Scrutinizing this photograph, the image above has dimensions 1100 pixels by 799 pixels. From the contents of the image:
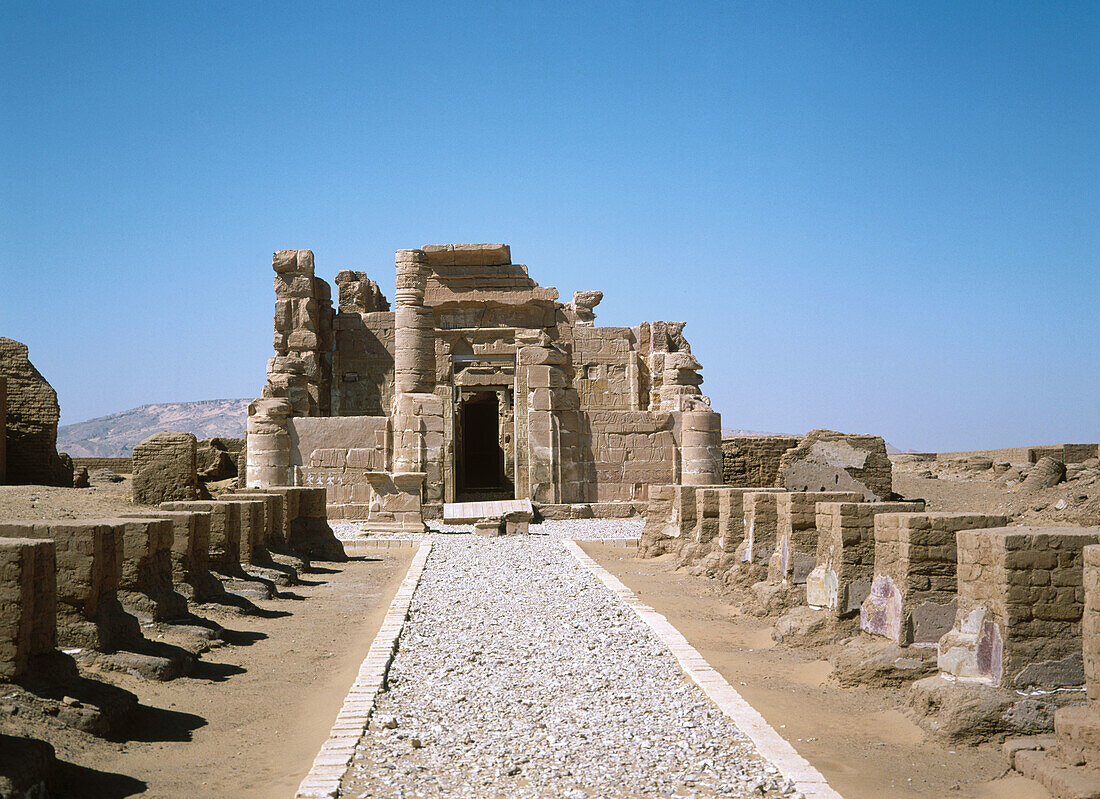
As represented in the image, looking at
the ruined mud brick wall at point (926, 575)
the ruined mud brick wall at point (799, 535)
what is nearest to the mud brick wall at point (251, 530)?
the ruined mud brick wall at point (799, 535)

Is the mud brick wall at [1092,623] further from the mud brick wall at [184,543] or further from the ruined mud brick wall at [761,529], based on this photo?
the mud brick wall at [184,543]

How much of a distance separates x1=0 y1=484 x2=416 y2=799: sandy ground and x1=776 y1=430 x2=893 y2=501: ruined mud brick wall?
43.4ft

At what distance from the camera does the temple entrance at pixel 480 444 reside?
111 ft

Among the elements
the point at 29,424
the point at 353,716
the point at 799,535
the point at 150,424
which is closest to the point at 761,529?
the point at 799,535

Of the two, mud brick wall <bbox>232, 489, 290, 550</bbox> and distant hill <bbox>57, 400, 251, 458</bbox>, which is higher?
distant hill <bbox>57, 400, 251, 458</bbox>

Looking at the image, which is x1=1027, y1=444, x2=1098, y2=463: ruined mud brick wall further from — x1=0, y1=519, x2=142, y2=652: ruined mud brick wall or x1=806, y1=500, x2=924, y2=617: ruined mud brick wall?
x1=0, y1=519, x2=142, y2=652: ruined mud brick wall

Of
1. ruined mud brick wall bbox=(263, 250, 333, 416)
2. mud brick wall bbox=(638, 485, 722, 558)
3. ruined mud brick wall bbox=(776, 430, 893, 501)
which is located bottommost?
mud brick wall bbox=(638, 485, 722, 558)

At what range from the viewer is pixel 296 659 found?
8195mm

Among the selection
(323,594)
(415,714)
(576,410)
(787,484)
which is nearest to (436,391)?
(576,410)

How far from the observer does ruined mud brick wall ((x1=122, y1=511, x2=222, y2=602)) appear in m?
9.14

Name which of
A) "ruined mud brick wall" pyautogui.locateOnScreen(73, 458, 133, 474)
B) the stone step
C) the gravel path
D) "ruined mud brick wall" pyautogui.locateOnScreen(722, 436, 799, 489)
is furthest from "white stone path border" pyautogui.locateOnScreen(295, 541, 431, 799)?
"ruined mud brick wall" pyautogui.locateOnScreen(73, 458, 133, 474)

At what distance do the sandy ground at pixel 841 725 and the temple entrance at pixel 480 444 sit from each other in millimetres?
23273

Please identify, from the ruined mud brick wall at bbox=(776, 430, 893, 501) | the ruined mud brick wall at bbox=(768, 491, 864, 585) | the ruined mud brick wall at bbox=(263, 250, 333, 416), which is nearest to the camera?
the ruined mud brick wall at bbox=(768, 491, 864, 585)

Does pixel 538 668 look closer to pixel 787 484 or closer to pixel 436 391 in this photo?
pixel 787 484
